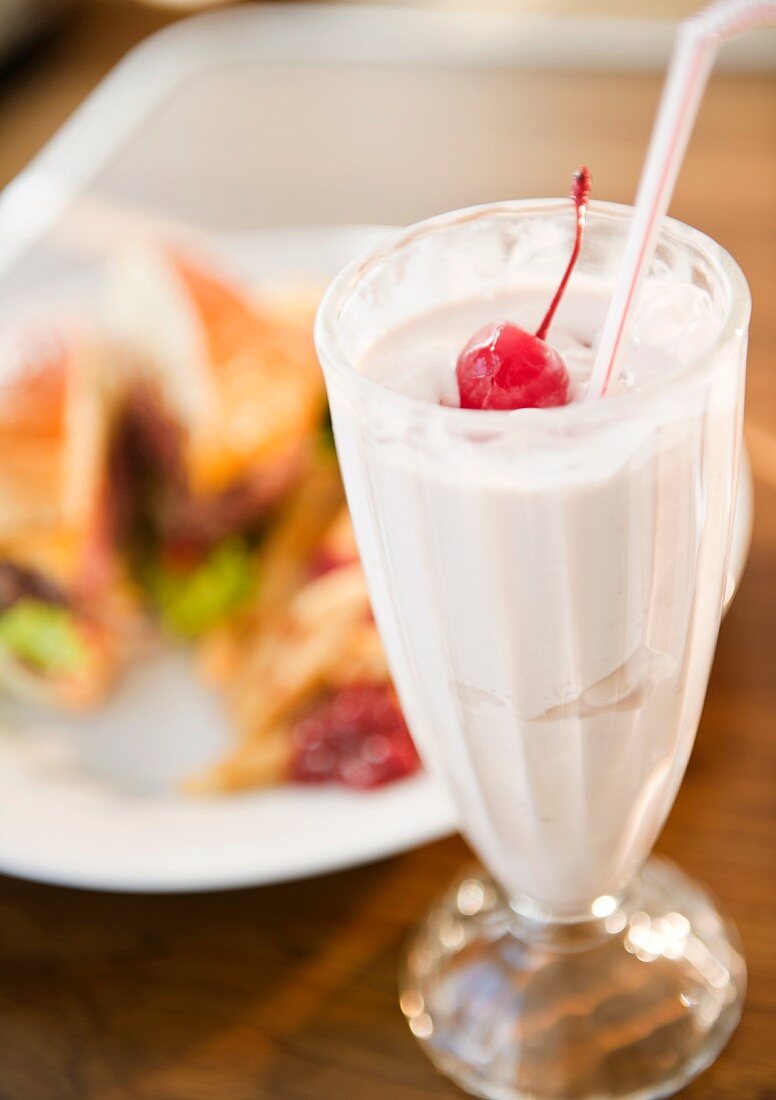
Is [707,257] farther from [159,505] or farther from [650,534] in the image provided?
[159,505]

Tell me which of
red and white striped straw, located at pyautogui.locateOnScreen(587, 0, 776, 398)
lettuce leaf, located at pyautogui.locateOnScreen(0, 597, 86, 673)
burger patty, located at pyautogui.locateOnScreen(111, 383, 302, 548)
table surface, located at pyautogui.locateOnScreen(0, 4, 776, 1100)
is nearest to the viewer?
red and white striped straw, located at pyautogui.locateOnScreen(587, 0, 776, 398)

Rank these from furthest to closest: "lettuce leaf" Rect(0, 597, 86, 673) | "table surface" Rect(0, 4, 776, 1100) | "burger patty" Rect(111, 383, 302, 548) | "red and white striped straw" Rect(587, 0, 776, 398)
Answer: "burger patty" Rect(111, 383, 302, 548), "lettuce leaf" Rect(0, 597, 86, 673), "table surface" Rect(0, 4, 776, 1100), "red and white striped straw" Rect(587, 0, 776, 398)

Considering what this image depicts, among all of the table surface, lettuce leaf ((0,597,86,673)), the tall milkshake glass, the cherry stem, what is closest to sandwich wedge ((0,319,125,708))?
lettuce leaf ((0,597,86,673))

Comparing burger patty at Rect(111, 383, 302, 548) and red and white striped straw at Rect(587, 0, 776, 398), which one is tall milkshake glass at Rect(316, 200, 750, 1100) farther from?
burger patty at Rect(111, 383, 302, 548)

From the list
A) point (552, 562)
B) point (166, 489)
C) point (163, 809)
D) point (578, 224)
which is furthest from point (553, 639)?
point (166, 489)

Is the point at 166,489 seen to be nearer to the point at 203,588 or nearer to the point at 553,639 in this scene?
the point at 203,588

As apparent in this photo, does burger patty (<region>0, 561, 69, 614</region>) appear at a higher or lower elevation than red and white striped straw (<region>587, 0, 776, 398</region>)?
lower

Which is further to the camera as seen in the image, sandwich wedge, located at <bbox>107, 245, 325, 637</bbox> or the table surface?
sandwich wedge, located at <bbox>107, 245, 325, 637</bbox>
